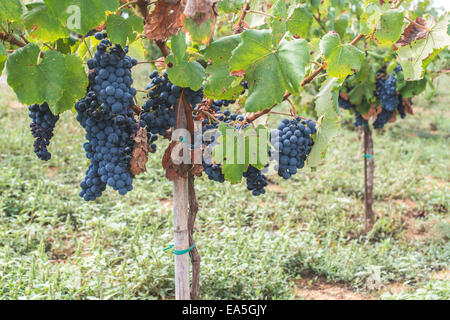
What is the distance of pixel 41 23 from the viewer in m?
1.05

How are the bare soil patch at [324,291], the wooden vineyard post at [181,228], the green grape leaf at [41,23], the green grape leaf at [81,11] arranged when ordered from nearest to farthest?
the green grape leaf at [81,11], the green grape leaf at [41,23], the wooden vineyard post at [181,228], the bare soil patch at [324,291]

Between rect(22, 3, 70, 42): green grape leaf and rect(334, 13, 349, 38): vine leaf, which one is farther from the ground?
→ rect(334, 13, 349, 38): vine leaf

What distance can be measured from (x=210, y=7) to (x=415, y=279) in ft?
9.34

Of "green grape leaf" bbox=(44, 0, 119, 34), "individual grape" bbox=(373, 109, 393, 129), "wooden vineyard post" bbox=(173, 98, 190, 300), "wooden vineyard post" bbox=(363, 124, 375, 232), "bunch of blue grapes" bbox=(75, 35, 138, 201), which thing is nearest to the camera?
"green grape leaf" bbox=(44, 0, 119, 34)

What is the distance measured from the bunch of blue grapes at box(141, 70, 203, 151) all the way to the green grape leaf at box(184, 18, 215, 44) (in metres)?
0.22

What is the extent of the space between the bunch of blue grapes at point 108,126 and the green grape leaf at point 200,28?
237 millimetres

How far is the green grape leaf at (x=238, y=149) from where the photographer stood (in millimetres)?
1241

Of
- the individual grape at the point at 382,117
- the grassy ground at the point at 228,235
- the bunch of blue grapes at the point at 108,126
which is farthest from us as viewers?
the individual grape at the point at 382,117

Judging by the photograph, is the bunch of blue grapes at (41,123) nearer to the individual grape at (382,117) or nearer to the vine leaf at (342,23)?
the vine leaf at (342,23)

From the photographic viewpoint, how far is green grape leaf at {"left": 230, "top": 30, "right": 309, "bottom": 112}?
1087 millimetres

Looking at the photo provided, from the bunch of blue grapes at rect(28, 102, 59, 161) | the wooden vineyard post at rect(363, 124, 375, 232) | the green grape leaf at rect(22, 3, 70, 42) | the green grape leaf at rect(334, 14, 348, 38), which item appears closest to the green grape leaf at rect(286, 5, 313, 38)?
the green grape leaf at rect(22, 3, 70, 42)

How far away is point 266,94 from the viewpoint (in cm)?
112

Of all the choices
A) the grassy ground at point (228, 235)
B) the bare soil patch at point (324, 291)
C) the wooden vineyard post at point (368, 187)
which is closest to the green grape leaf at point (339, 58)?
the grassy ground at point (228, 235)

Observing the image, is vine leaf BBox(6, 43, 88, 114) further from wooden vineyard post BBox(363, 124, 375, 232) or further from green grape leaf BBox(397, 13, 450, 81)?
wooden vineyard post BBox(363, 124, 375, 232)
